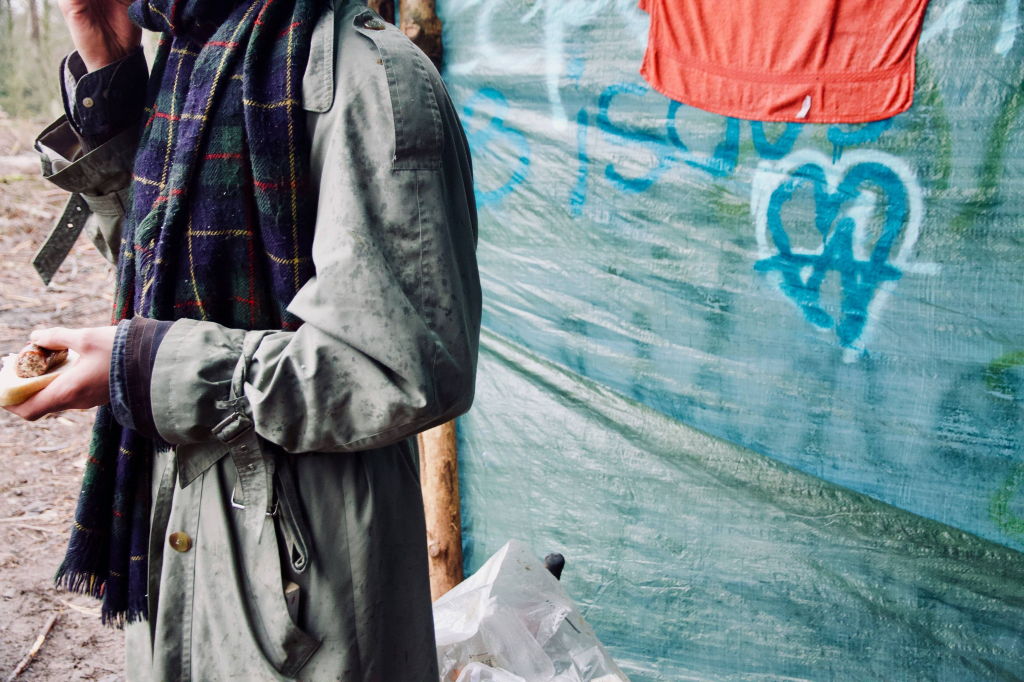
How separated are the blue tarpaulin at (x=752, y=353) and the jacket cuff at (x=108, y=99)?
129cm

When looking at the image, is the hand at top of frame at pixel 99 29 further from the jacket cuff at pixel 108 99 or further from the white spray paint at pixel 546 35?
the white spray paint at pixel 546 35

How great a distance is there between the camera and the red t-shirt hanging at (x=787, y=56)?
2.01 meters

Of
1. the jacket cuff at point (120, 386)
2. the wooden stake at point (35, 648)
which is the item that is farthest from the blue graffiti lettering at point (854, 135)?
the wooden stake at point (35, 648)

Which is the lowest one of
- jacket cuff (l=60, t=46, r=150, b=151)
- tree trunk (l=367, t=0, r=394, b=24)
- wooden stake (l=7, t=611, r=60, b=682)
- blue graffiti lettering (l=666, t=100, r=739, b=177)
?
wooden stake (l=7, t=611, r=60, b=682)

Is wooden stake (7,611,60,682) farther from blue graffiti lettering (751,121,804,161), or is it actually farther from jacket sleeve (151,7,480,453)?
blue graffiti lettering (751,121,804,161)

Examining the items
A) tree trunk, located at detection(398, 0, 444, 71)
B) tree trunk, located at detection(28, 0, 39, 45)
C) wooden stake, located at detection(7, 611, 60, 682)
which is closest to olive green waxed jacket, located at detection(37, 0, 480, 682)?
tree trunk, located at detection(398, 0, 444, 71)

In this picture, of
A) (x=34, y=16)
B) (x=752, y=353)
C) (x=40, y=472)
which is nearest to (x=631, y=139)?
(x=752, y=353)

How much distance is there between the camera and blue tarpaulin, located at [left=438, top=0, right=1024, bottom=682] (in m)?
2.03

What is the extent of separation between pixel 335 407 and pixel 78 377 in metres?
0.37

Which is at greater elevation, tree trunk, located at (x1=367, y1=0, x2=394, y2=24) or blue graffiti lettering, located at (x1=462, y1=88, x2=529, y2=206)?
tree trunk, located at (x1=367, y1=0, x2=394, y2=24)

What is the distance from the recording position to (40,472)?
4.05m

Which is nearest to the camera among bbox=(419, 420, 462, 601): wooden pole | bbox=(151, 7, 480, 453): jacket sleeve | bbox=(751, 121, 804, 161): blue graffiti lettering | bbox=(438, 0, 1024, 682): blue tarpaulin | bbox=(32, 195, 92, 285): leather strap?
bbox=(151, 7, 480, 453): jacket sleeve

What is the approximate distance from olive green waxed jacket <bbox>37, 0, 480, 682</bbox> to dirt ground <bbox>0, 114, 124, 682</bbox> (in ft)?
6.91

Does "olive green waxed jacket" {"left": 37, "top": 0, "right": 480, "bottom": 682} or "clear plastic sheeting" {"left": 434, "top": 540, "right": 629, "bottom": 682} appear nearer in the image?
"olive green waxed jacket" {"left": 37, "top": 0, "right": 480, "bottom": 682}
